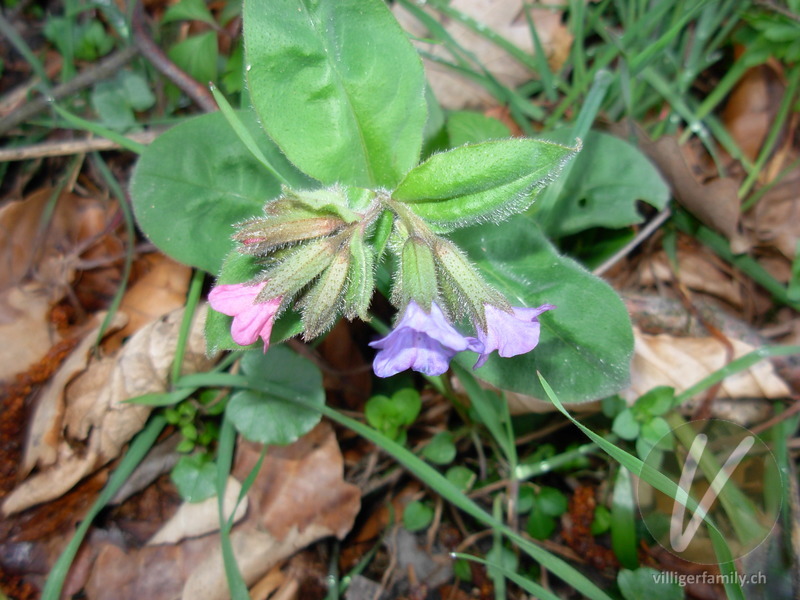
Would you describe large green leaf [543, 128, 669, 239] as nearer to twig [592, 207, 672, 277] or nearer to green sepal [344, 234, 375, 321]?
twig [592, 207, 672, 277]

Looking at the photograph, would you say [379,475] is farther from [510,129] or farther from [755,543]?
[510,129]

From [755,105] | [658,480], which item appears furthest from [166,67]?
[755,105]

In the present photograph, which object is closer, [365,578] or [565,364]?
[565,364]

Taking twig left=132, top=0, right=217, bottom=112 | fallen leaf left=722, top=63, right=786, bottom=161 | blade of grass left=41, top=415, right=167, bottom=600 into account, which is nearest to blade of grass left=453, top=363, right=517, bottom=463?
blade of grass left=41, top=415, right=167, bottom=600

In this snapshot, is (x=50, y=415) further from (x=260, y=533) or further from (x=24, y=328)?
(x=260, y=533)

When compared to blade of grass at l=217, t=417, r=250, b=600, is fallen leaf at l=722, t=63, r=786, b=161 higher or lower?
higher

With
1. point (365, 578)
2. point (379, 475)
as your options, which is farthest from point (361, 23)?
point (365, 578)
